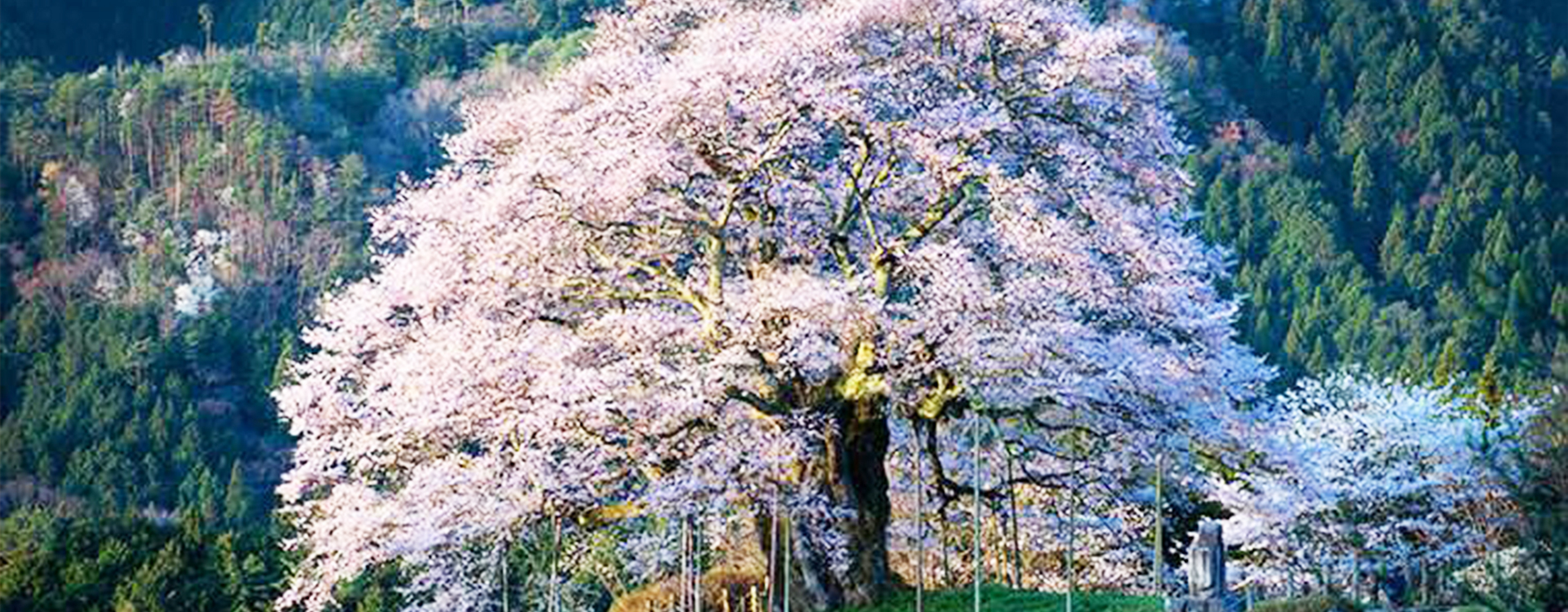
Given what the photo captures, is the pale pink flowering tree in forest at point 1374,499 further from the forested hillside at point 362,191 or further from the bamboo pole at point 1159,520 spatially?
the forested hillside at point 362,191

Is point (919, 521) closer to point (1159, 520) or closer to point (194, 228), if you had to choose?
point (1159, 520)

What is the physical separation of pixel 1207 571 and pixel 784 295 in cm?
537

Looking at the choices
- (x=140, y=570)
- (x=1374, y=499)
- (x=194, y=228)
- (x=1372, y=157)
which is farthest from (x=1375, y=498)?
(x=194, y=228)

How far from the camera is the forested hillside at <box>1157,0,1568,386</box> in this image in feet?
369

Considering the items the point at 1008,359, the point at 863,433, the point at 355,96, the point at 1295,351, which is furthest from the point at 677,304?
the point at 355,96

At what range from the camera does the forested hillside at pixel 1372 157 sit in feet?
369

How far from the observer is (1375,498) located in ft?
114

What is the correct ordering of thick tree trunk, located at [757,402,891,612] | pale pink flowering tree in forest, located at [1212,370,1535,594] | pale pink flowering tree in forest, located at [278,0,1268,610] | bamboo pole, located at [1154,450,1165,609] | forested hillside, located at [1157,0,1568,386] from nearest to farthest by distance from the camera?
bamboo pole, located at [1154,450,1165,609] → pale pink flowering tree in forest, located at [278,0,1268,610] → thick tree trunk, located at [757,402,891,612] → pale pink flowering tree in forest, located at [1212,370,1535,594] → forested hillside, located at [1157,0,1568,386]

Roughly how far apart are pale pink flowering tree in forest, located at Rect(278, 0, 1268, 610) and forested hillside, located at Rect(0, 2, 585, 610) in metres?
52.2

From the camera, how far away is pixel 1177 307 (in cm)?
2402

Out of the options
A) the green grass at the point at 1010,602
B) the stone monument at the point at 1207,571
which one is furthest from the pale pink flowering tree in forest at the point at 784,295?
the stone monument at the point at 1207,571

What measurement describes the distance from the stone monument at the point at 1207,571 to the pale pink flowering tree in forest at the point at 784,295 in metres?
3.83

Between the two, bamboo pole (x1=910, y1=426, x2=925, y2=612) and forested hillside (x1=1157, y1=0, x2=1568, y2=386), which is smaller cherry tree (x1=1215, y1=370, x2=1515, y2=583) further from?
forested hillside (x1=1157, y1=0, x2=1568, y2=386)

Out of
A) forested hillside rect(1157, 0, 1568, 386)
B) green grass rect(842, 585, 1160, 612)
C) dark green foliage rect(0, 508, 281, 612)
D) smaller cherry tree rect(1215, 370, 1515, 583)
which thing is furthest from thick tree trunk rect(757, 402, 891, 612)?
forested hillside rect(1157, 0, 1568, 386)
